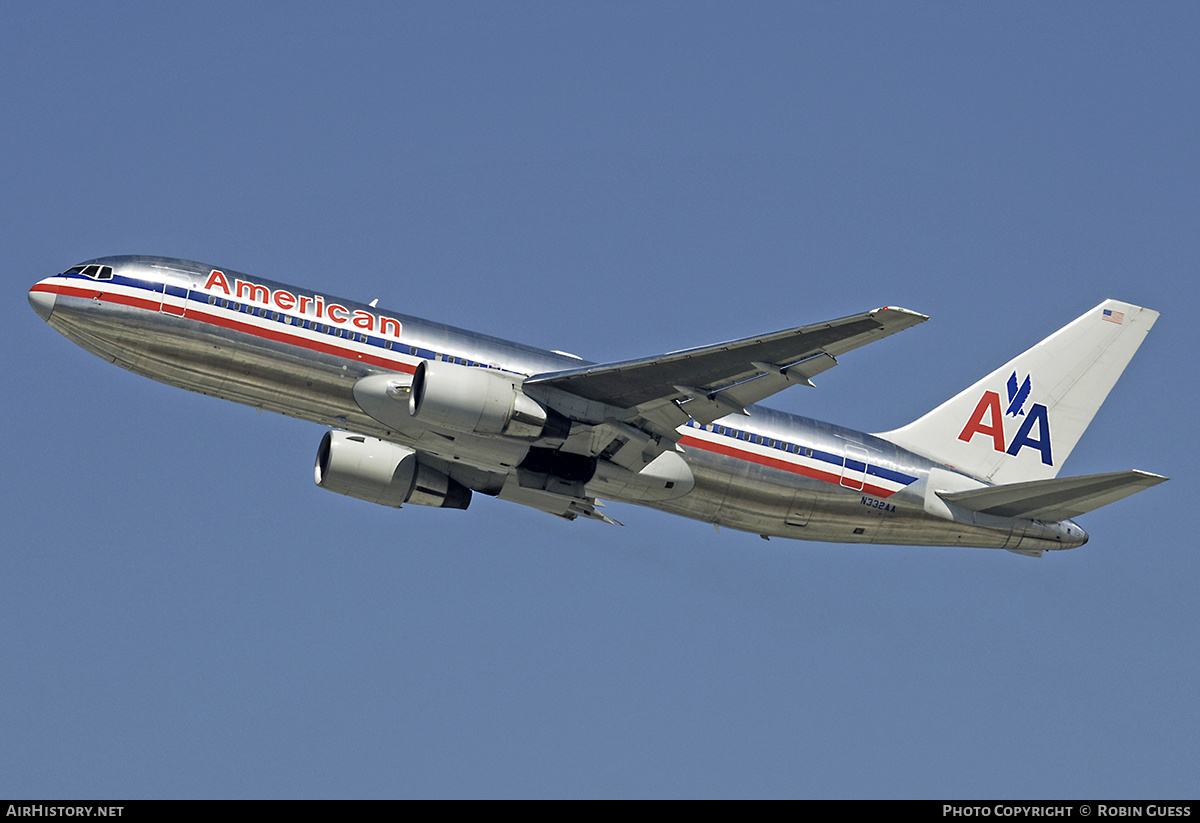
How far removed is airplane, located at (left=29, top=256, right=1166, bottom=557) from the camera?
38.5 meters

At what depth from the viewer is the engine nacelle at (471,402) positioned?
3775 centimetres

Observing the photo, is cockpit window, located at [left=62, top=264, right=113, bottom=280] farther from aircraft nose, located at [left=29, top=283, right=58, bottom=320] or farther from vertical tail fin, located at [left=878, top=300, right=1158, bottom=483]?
vertical tail fin, located at [left=878, top=300, right=1158, bottom=483]

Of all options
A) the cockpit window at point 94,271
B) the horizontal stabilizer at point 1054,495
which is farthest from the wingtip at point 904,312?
the cockpit window at point 94,271

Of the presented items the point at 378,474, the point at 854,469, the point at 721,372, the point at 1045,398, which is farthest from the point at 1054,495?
the point at 378,474

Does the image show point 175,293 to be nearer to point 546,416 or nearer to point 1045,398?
point 546,416

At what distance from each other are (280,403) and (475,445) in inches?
229

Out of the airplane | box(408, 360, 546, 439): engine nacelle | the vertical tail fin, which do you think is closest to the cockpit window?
the airplane

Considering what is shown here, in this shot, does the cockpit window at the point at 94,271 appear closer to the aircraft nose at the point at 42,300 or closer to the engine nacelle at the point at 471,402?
the aircraft nose at the point at 42,300

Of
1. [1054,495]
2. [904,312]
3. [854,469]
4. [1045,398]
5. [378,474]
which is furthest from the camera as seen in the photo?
[1045,398]

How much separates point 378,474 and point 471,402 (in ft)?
25.5

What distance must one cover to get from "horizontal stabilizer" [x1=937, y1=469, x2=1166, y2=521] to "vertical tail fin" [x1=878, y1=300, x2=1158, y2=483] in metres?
3.36

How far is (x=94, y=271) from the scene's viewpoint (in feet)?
132
